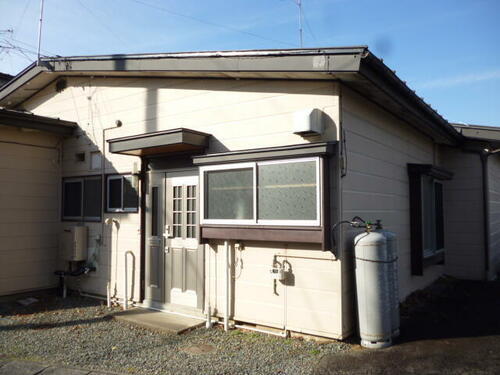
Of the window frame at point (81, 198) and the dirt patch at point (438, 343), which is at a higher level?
the window frame at point (81, 198)

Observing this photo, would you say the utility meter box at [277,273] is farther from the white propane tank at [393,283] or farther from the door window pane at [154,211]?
the door window pane at [154,211]

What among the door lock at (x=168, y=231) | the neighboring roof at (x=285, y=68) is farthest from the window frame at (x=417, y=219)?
the door lock at (x=168, y=231)

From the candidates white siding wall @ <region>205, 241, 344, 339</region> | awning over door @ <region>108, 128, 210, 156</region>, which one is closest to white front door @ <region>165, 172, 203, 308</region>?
white siding wall @ <region>205, 241, 344, 339</region>

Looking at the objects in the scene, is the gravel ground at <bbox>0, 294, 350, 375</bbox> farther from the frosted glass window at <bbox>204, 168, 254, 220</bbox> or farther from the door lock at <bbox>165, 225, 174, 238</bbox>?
the frosted glass window at <bbox>204, 168, 254, 220</bbox>

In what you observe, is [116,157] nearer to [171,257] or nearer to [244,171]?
[171,257]

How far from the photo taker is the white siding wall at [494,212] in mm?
8695

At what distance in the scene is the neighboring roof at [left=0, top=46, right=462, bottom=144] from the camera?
4438mm

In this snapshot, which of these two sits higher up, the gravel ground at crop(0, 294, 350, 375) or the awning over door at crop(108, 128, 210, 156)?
the awning over door at crop(108, 128, 210, 156)

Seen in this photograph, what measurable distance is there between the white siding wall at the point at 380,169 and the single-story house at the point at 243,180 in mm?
34

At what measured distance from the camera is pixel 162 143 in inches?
219

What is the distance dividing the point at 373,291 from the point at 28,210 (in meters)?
6.11

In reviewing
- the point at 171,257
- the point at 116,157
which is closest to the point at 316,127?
the point at 171,257

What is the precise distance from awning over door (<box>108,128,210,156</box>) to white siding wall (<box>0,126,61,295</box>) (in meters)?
2.24

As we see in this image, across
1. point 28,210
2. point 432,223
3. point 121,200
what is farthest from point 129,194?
point 432,223
